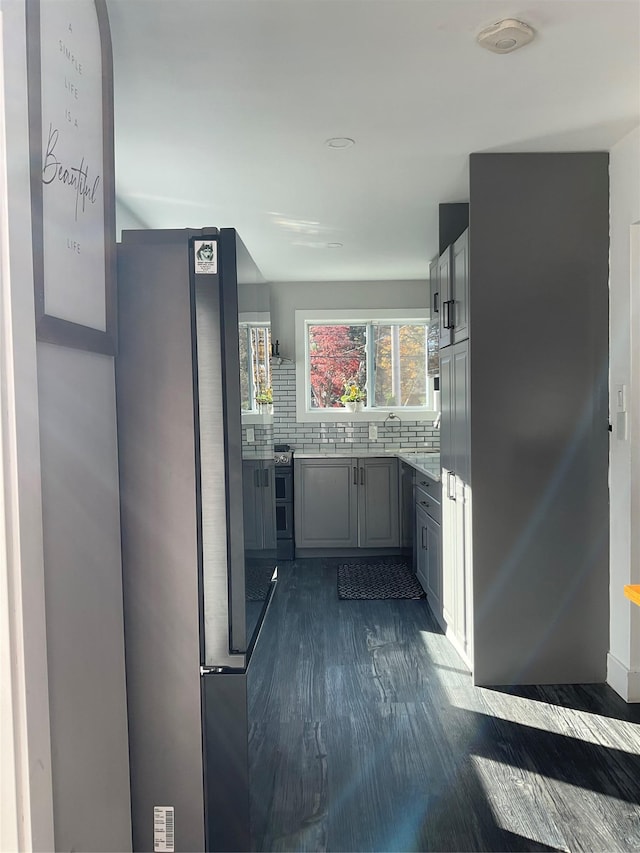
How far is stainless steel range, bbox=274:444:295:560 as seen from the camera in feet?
18.8

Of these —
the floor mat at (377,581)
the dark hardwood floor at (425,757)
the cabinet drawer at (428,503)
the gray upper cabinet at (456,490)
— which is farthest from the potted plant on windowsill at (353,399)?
the dark hardwood floor at (425,757)

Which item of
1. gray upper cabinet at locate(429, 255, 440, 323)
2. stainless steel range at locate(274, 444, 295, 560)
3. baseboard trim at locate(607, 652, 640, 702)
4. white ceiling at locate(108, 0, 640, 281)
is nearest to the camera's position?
white ceiling at locate(108, 0, 640, 281)

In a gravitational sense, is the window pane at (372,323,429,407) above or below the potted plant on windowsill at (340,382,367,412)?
above

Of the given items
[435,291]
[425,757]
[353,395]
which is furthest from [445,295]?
[353,395]

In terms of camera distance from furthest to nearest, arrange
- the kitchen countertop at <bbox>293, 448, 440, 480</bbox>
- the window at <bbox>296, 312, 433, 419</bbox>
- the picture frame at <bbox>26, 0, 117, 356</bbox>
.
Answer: the window at <bbox>296, 312, 433, 419</bbox> → the kitchen countertop at <bbox>293, 448, 440, 480</bbox> → the picture frame at <bbox>26, 0, 117, 356</bbox>

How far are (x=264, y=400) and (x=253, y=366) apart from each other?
0.76 ft

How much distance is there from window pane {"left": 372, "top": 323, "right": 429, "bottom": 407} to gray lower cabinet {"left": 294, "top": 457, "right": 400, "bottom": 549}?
3.26 feet

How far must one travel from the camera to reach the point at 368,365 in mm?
6484

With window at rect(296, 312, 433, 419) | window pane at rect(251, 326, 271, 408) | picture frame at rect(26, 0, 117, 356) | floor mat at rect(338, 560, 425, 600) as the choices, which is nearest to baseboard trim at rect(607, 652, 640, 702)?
floor mat at rect(338, 560, 425, 600)

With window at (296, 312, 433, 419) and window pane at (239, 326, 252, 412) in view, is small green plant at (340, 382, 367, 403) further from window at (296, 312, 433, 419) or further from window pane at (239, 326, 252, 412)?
window pane at (239, 326, 252, 412)

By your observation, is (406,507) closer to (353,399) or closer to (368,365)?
(353,399)

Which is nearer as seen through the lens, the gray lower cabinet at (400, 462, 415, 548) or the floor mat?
the floor mat

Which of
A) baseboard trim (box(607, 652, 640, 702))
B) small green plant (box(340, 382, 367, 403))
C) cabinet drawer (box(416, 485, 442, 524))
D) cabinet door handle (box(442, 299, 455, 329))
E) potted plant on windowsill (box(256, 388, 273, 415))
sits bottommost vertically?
baseboard trim (box(607, 652, 640, 702))

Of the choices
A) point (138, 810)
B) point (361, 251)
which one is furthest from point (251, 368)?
point (361, 251)
